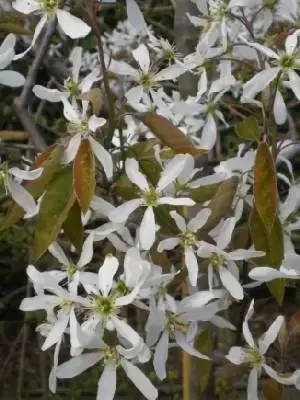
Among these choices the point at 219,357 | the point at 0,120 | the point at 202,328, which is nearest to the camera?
the point at 202,328

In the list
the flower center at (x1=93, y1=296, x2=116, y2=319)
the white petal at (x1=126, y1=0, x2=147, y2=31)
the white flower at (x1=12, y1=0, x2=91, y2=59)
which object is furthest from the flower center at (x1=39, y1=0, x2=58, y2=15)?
the flower center at (x1=93, y1=296, x2=116, y2=319)

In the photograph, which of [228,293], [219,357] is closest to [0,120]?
[219,357]

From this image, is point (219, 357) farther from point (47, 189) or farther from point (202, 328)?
point (47, 189)

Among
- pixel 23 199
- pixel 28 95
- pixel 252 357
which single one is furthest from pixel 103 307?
pixel 28 95

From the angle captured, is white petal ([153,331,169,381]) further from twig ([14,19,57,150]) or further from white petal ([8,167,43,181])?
twig ([14,19,57,150])

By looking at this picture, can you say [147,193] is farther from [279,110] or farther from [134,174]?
[279,110]

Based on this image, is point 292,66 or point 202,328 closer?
point 292,66
